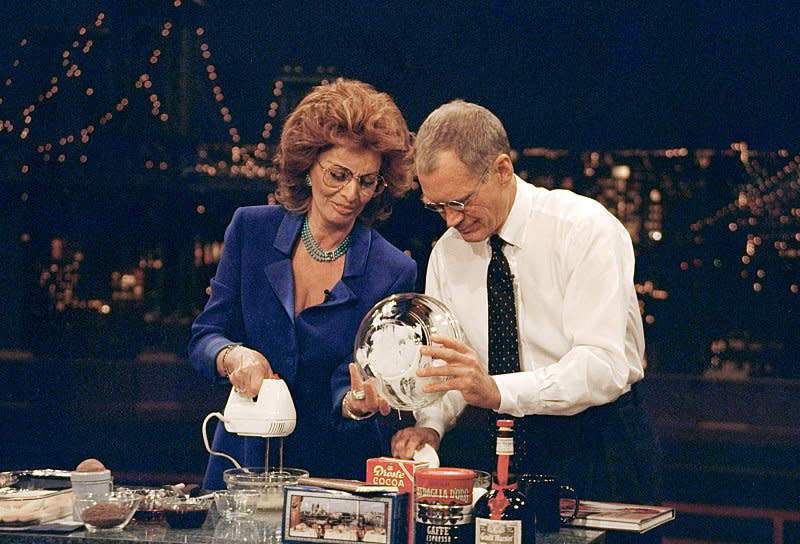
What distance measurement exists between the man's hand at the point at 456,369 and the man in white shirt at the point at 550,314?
129 mm

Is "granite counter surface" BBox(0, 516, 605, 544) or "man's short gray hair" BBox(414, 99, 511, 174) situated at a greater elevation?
"man's short gray hair" BBox(414, 99, 511, 174)

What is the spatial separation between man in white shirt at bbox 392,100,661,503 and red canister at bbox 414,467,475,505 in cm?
45

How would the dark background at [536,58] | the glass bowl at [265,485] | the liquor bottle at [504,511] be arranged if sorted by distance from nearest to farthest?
the liquor bottle at [504,511] < the glass bowl at [265,485] < the dark background at [536,58]

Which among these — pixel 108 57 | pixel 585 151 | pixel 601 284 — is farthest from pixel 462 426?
pixel 601 284

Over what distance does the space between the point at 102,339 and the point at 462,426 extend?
2.92 metres

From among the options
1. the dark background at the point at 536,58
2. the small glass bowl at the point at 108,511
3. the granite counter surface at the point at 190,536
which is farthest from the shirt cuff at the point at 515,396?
the dark background at the point at 536,58

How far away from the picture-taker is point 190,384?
789cm

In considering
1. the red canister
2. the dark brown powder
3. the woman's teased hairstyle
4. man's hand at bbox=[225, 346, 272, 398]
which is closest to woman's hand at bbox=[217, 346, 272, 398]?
man's hand at bbox=[225, 346, 272, 398]

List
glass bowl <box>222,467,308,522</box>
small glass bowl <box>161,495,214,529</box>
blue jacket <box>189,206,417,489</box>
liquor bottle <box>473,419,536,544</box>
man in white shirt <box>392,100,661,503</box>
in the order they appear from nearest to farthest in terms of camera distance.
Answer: liquor bottle <box>473,419,536,544</box> < small glass bowl <box>161,495,214,529</box> < glass bowl <box>222,467,308,522</box> < man in white shirt <box>392,100,661,503</box> < blue jacket <box>189,206,417,489</box>

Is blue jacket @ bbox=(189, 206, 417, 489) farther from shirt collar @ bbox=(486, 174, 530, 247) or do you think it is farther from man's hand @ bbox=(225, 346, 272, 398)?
shirt collar @ bbox=(486, 174, 530, 247)

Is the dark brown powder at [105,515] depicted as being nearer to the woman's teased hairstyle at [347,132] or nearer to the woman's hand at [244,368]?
the woman's hand at [244,368]

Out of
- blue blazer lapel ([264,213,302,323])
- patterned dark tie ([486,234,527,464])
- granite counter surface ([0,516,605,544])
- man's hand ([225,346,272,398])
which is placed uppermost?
blue blazer lapel ([264,213,302,323])

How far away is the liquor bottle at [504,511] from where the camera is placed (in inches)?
69.0

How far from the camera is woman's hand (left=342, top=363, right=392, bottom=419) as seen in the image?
7.54 feet
